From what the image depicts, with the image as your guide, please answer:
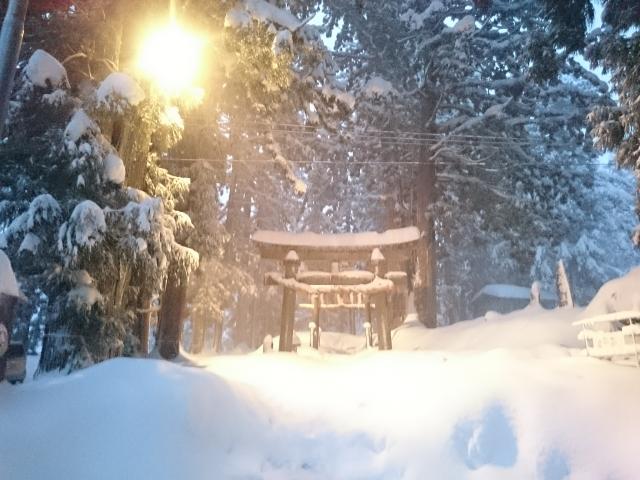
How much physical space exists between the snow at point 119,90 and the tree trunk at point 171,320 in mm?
5626

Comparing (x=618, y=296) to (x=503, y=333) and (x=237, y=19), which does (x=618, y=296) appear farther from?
(x=237, y=19)

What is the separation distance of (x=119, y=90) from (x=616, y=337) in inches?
359

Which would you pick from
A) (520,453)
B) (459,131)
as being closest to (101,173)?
(520,453)

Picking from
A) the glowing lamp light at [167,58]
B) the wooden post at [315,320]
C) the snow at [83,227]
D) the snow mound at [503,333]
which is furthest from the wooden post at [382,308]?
the snow at [83,227]

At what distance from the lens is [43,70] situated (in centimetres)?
850

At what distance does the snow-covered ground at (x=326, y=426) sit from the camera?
4.81 meters

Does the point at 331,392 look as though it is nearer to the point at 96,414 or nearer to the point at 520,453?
the point at 520,453

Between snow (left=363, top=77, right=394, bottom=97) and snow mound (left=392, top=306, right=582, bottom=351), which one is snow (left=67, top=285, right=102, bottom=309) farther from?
snow (left=363, top=77, right=394, bottom=97)

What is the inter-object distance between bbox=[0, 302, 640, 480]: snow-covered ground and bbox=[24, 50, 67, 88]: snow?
5.31 meters

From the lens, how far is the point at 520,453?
558 centimetres

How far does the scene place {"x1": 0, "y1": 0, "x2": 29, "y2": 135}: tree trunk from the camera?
6.29 metres

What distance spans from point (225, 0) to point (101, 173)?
4804 millimetres

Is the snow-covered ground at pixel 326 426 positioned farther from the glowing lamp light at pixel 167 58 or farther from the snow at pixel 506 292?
the snow at pixel 506 292

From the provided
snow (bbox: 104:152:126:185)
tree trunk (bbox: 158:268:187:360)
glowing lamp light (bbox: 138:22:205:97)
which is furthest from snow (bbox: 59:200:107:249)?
tree trunk (bbox: 158:268:187:360)
